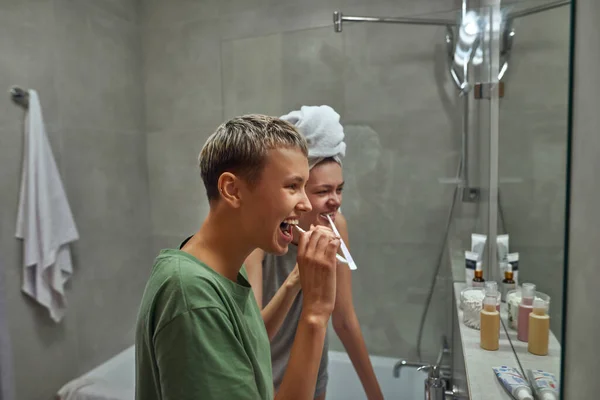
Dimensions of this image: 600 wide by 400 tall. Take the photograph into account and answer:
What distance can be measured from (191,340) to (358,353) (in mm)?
1099

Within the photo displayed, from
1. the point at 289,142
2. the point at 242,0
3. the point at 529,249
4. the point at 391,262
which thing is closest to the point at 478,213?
the point at 391,262

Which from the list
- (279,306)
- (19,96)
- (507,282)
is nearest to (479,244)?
(507,282)

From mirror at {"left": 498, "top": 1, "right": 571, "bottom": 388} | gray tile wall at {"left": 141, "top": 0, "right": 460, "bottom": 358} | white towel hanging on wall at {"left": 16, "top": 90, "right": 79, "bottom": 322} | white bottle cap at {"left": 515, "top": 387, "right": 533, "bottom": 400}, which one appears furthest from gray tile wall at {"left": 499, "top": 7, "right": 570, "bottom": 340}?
white towel hanging on wall at {"left": 16, "top": 90, "right": 79, "bottom": 322}

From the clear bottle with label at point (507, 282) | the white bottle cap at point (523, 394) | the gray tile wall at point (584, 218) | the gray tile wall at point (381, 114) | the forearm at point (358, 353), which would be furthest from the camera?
the gray tile wall at point (381, 114)

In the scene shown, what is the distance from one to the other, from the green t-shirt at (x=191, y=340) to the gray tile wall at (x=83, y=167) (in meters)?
1.43

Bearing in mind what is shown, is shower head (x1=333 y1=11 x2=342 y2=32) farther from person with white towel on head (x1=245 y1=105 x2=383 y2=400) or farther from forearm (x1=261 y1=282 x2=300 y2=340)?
forearm (x1=261 y1=282 x2=300 y2=340)

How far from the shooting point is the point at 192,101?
2145mm

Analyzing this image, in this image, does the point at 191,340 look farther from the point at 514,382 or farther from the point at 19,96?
the point at 19,96

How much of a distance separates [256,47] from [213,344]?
4.97ft

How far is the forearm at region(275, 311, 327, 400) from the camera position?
2.08ft

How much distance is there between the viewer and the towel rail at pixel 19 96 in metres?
1.69

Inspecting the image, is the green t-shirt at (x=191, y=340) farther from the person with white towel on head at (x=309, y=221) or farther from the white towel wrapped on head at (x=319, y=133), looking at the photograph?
the white towel wrapped on head at (x=319, y=133)

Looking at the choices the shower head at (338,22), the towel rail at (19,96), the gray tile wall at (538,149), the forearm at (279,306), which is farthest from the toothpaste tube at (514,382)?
the towel rail at (19,96)

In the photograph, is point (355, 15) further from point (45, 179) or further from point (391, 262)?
point (45, 179)
